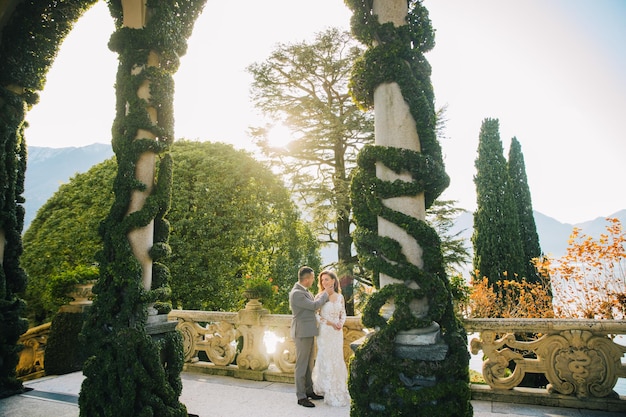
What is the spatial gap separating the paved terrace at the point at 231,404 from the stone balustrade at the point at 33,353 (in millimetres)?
1321

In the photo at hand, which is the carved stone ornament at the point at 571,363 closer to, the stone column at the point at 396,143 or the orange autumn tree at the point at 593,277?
the orange autumn tree at the point at 593,277

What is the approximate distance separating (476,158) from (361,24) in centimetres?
1032

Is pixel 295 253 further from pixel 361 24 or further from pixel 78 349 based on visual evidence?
pixel 361 24

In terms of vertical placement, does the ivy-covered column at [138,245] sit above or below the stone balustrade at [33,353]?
above

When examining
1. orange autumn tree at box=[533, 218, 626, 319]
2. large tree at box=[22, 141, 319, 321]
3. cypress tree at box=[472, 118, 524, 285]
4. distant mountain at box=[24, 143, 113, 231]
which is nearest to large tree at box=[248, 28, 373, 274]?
large tree at box=[22, 141, 319, 321]

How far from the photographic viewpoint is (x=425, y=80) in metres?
3.15

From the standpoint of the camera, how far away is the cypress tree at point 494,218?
10.3 meters

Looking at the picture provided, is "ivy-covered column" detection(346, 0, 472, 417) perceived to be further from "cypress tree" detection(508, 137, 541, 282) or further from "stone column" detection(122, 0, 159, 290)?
"cypress tree" detection(508, 137, 541, 282)

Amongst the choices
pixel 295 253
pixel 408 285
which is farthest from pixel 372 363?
pixel 295 253

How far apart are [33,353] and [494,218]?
1248 centimetres

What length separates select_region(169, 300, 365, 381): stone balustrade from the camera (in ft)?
17.5

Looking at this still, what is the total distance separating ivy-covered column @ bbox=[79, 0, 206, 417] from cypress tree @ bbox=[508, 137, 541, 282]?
10885 mm

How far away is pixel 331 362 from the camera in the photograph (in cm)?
450

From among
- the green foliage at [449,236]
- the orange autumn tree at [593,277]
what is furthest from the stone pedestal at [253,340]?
the green foliage at [449,236]
